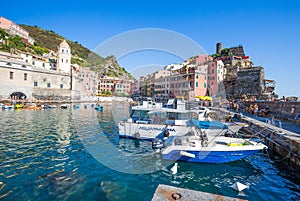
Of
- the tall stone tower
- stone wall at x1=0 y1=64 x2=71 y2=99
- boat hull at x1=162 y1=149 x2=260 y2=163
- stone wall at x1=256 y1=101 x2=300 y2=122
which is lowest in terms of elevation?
boat hull at x1=162 y1=149 x2=260 y2=163

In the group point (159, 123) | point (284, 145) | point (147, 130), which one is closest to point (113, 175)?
point (147, 130)

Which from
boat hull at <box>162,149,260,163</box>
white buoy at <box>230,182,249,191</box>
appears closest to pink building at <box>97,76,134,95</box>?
boat hull at <box>162,149,260,163</box>

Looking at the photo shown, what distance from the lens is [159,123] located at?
13453mm

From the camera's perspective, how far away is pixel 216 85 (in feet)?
164

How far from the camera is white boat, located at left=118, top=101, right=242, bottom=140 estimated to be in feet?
39.8

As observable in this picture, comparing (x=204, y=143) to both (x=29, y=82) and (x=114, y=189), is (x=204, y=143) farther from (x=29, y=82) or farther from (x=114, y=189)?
(x=29, y=82)

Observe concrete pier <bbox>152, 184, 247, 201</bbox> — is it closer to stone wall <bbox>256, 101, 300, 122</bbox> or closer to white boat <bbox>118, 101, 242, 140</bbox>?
white boat <bbox>118, 101, 242, 140</bbox>

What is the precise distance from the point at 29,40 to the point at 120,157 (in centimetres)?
10463

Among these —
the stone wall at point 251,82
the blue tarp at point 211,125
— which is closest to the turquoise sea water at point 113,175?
the blue tarp at point 211,125

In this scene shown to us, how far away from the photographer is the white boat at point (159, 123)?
12.1m

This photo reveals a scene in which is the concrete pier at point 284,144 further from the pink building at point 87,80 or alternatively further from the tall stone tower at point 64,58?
the tall stone tower at point 64,58

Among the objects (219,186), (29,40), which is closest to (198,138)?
(219,186)

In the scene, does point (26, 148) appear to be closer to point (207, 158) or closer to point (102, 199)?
point (102, 199)

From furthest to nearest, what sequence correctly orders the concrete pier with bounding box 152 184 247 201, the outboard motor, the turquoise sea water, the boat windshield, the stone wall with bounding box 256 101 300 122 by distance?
the stone wall with bounding box 256 101 300 122 < the boat windshield < the outboard motor < the turquoise sea water < the concrete pier with bounding box 152 184 247 201
